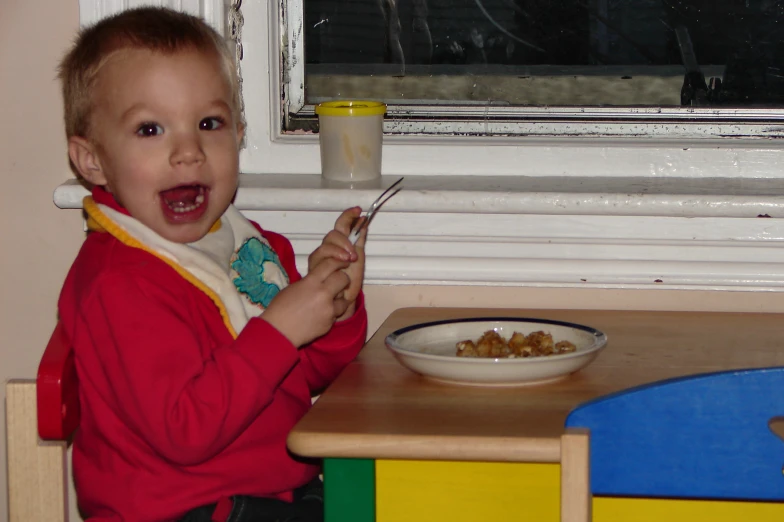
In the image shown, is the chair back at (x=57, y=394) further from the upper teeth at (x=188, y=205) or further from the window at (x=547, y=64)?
the window at (x=547, y=64)

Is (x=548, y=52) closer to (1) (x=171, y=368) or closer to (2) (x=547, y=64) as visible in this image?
(2) (x=547, y=64)

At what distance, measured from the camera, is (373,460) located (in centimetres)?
87

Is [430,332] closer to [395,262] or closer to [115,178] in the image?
[395,262]

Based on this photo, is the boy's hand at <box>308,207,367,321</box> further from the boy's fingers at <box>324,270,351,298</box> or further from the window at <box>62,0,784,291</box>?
the window at <box>62,0,784,291</box>

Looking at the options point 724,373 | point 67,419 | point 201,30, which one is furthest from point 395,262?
point 724,373

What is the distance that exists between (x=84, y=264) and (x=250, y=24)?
52cm

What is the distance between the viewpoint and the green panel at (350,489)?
2.87 feet

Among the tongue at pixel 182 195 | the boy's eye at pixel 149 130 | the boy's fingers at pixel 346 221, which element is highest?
the boy's eye at pixel 149 130

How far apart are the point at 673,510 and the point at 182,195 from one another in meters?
0.63

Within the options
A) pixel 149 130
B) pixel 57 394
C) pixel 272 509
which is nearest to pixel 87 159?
pixel 149 130

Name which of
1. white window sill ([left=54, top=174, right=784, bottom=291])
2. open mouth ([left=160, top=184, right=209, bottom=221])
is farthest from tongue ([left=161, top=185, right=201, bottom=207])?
white window sill ([left=54, top=174, right=784, bottom=291])

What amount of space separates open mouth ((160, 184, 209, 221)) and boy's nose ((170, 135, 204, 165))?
0.03m

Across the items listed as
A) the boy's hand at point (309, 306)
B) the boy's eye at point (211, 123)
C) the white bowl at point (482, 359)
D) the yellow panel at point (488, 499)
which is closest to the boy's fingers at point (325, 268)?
the boy's hand at point (309, 306)

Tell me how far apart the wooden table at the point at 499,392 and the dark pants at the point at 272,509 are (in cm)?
18
